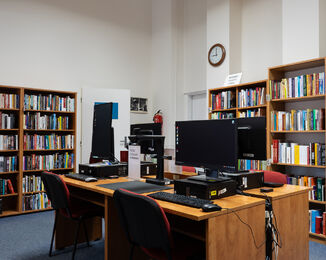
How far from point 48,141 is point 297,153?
365 cm

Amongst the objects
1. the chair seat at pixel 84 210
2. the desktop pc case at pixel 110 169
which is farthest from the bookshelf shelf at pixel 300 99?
the chair seat at pixel 84 210

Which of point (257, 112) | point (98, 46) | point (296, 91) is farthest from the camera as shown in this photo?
point (98, 46)

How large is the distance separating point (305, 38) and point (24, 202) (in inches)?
180

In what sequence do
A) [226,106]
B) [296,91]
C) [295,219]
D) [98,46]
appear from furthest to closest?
[98,46], [226,106], [296,91], [295,219]

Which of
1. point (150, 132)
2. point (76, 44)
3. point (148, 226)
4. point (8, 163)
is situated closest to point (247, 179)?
point (148, 226)

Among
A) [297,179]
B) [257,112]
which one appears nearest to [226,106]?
[257,112]

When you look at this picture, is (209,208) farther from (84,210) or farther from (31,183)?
(31,183)

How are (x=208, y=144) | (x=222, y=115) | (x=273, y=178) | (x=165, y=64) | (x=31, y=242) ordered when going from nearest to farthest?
(x=208, y=144)
(x=273, y=178)
(x=31, y=242)
(x=222, y=115)
(x=165, y=64)

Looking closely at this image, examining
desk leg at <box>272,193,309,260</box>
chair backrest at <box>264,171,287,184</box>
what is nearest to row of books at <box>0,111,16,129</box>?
chair backrest at <box>264,171,287,184</box>

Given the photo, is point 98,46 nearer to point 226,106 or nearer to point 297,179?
point 226,106

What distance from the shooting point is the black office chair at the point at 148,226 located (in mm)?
1730

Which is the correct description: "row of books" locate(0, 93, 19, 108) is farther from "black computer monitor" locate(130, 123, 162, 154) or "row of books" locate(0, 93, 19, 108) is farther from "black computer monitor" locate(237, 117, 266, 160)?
"black computer monitor" locate(237, 117, 266, 160)

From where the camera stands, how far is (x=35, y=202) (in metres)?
4.68

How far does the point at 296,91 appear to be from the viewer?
3.78 m
